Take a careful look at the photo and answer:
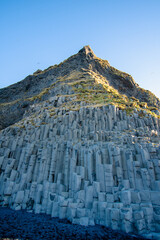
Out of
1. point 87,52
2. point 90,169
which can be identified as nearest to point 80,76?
point 87,52

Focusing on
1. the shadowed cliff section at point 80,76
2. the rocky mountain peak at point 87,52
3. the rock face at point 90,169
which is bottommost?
the rock face at point 90,169

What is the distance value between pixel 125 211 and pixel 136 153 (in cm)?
455

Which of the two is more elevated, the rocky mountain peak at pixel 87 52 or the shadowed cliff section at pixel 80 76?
the rocky mountain peak at pixel 87 52

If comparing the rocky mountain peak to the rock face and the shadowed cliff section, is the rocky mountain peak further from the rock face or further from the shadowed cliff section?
the rock face

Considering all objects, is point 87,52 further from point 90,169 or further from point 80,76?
point 90,169

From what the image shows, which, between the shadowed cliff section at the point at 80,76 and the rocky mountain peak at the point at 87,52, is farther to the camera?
the rocky mountain peak at the point at 87,52

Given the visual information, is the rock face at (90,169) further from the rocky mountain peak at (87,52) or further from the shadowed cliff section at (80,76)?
the rocky mountain peak at (87,52)

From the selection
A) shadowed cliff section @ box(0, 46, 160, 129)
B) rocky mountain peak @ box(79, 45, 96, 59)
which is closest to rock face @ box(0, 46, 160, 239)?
shadowed cliff section @ box(0, 46, 160, 129)

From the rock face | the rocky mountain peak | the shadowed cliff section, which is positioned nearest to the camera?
the rock face

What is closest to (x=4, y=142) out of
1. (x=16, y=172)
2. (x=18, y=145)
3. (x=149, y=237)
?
(x=18, y=145)

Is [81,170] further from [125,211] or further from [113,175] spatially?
[125,211]

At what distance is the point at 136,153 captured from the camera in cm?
1141

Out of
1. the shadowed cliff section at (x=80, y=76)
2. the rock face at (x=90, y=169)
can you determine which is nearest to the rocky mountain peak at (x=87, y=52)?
the shadowed cliff section at (x=80, y=76)

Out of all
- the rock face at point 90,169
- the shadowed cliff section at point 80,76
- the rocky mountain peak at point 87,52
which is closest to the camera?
the rock face at point 90,169
